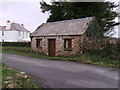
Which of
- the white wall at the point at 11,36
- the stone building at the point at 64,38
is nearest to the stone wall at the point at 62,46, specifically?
the stone building at the point at 64,38

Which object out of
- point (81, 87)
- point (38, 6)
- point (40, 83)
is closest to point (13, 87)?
point (40, 83)

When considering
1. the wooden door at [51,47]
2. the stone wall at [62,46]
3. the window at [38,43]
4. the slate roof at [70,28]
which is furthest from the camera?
the window at [38,43]

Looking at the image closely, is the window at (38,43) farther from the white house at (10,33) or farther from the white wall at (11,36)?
the white wall at (11,36)

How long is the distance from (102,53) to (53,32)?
23.5 feet

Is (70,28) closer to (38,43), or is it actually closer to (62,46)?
(62,46)

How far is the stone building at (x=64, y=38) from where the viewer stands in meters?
15.9

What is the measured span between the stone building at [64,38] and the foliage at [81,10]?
6.80 meters

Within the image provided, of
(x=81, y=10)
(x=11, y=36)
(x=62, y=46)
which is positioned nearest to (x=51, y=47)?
(x=62, y=46)

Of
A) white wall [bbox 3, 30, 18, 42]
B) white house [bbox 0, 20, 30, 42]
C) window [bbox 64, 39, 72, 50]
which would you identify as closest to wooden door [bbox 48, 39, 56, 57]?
window [bbox 64, 39, 72, 50]

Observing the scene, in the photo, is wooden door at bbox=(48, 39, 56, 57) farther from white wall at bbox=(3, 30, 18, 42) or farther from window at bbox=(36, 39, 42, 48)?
white wall at bbox=(3, 30, 18, 42)

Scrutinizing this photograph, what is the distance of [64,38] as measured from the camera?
16734 mm

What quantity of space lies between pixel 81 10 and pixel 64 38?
1071cm

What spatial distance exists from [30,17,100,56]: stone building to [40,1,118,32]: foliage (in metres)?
6.80

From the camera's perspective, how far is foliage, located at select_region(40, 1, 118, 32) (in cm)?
2481
